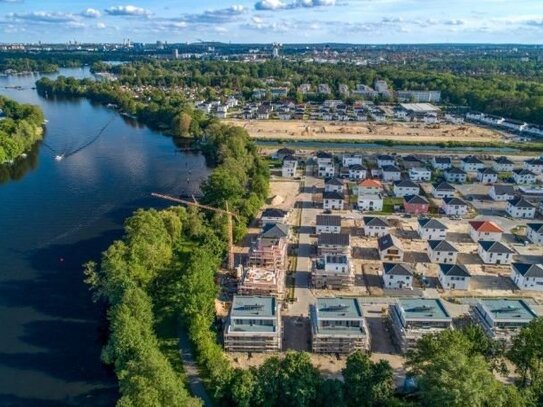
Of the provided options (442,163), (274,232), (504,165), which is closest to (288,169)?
(442,163)

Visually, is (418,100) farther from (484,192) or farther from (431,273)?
(431,273)

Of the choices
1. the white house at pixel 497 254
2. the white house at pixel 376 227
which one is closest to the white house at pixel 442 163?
the white house at pixel 376 227

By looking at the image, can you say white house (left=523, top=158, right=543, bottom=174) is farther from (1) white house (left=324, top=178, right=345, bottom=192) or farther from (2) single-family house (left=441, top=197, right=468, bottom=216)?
(1) white house (left=324, top=178, right=345, bottom=192)

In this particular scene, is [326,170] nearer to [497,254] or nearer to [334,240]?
[334,240]

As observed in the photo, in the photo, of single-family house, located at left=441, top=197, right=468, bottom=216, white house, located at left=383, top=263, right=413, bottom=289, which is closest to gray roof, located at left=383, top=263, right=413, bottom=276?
white house, located at left=383, top=263, right=413, bottom=289

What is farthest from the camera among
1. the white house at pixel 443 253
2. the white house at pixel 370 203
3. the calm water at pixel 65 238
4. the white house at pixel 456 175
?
the white house at pixel 456 175

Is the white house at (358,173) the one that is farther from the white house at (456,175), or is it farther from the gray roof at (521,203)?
the gray roof at (521,203)
